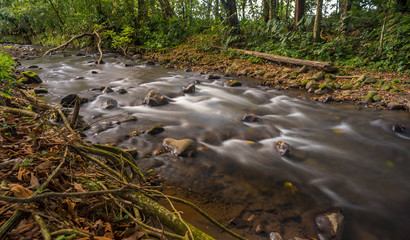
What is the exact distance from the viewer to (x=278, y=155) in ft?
12.8

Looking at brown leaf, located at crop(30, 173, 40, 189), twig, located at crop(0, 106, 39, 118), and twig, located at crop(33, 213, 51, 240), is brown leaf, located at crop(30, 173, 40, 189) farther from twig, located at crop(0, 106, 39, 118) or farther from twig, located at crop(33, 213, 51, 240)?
twig, located at crop(0, 106, 39, 118)

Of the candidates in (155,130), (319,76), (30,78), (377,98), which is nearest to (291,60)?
(319,76)

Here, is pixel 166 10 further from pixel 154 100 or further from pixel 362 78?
pixel 362 78

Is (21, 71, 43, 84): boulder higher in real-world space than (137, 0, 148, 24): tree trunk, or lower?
lower

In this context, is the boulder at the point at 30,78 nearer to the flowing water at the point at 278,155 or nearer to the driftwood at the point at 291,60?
the flowing water at the point at 278,155

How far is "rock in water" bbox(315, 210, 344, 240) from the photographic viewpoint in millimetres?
2346

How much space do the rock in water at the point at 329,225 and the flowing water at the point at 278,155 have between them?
9cm

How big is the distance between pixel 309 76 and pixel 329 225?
688 cm

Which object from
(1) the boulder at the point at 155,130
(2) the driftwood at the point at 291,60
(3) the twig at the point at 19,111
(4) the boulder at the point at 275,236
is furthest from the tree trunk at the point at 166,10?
(4) the boulder at the point at 275,236

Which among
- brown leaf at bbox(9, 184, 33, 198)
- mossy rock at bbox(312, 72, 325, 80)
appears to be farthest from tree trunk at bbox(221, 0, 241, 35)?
brown leaf at bbox(9, 184, 33, 198)

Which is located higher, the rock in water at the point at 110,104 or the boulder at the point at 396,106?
the rock in water at the point at 110,104

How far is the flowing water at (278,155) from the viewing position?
2.72 m

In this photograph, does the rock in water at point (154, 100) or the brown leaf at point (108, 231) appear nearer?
the brown leaf at point (108, 231)

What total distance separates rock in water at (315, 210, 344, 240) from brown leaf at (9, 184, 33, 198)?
2.69 meters
